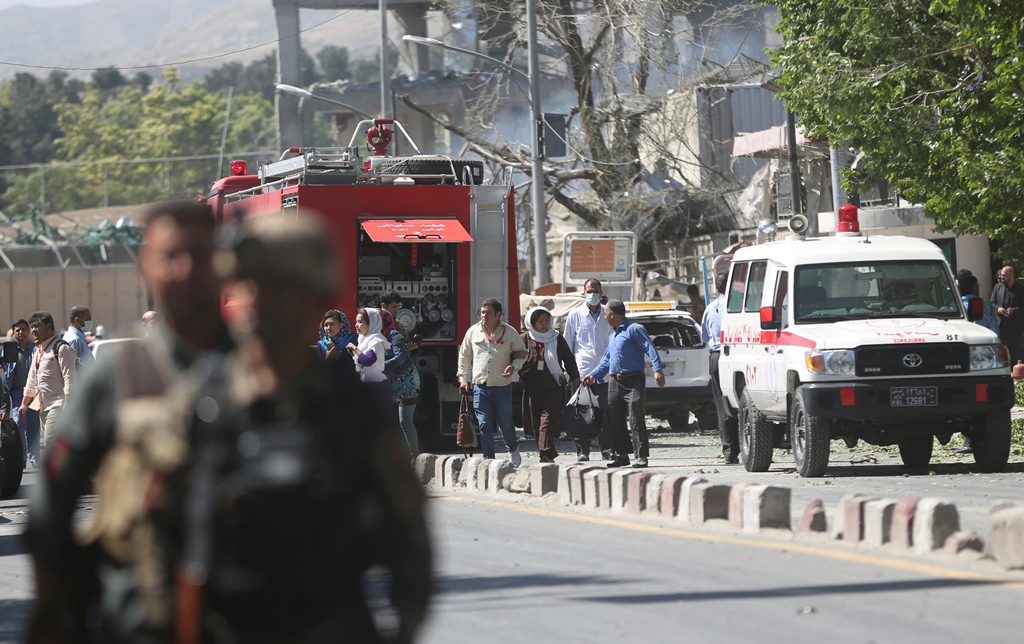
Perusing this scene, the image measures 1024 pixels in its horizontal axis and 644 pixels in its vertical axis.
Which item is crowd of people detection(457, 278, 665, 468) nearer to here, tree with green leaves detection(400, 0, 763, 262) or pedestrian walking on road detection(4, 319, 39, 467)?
pedestrian walking on road detection(4, 319, 39, 467)

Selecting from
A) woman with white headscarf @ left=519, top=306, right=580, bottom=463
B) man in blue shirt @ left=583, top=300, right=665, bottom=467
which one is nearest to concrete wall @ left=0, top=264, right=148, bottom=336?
woman with white headscarf @ left=519, top=306, right=580, bottom=463

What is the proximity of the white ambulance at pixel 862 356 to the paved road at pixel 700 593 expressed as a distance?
12.4 ft

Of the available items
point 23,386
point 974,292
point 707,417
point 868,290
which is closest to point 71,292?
point 23,386

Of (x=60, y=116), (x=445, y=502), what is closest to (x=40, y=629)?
(x=445, y=502)

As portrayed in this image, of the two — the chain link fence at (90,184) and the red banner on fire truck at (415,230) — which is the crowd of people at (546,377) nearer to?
the red banner on fire truck at (415,230)

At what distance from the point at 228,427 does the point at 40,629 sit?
60 centimetres

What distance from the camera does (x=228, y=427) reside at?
3297 millimetres

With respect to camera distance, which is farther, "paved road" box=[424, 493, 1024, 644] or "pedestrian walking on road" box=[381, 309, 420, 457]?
"pedestrian walking on road" box=[381, 309, 420, 457]

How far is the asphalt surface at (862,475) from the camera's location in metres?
11.7

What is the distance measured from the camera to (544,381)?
50.8 ft

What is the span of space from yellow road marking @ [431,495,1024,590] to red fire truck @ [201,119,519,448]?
6559 mm

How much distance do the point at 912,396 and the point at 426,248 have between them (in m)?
7.28

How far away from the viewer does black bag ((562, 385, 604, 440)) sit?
15.4 m

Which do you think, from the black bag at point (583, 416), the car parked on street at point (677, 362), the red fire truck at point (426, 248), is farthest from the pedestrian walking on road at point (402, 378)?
the car parked on street at point (677, 362)
